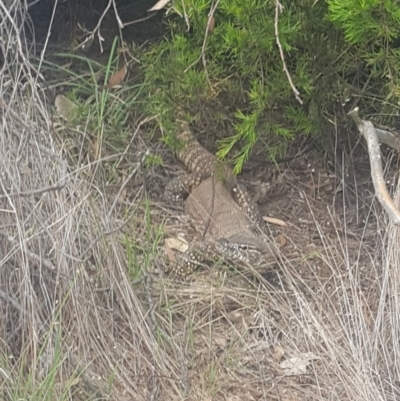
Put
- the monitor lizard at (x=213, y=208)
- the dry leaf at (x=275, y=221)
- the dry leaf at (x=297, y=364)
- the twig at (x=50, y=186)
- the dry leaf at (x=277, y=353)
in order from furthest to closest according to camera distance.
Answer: the dry leaf at (x=275, y=221) < the monitor lizard at (x=213, y=208) < the dry leaf at (x=277, y=353) < the dry leaf at (x=297, y=364) < the twig at (x=50, y=186)

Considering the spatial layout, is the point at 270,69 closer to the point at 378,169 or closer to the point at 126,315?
the point at 378,169

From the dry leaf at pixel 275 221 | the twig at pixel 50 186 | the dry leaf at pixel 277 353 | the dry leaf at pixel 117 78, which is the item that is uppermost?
the twig at pixel 50 186

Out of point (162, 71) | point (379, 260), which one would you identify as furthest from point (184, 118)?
point (379, 260)

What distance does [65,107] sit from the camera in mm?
5340

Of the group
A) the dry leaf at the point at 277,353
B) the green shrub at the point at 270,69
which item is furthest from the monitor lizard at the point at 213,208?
the dry leaf at the point at 277,353

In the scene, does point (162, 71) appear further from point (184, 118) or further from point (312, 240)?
point (312, 240)

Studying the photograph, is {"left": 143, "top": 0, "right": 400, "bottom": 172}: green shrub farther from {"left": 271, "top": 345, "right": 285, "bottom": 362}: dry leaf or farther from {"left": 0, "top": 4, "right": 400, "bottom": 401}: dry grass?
{"left": 271, "top": 345, "right": 285, "bottom": 362}: dry leaf

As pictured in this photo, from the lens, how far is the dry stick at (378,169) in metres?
3.07

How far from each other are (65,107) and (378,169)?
253cm

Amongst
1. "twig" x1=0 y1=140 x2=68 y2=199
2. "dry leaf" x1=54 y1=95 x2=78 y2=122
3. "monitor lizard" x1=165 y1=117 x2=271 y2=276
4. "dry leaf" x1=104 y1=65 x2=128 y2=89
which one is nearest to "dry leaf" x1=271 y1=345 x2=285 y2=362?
"monitor lizard" x1=165 y1=117 x2=271 y2=276

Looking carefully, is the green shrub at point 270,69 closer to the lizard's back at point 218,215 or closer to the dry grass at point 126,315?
the lizard's back at point 218,215

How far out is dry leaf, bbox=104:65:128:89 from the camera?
536 centimetres

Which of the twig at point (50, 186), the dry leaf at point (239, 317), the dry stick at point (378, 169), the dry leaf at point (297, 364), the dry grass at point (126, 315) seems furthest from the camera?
the dry leaf at point (239, 317)

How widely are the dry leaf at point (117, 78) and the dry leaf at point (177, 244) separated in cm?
112
